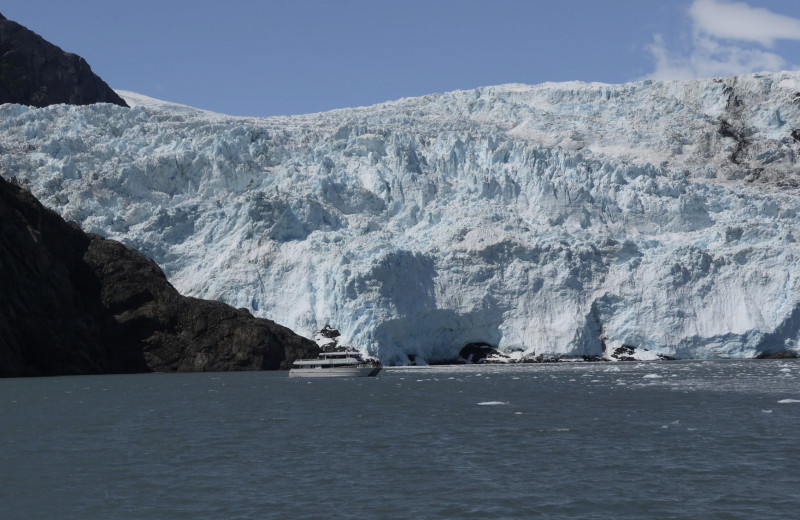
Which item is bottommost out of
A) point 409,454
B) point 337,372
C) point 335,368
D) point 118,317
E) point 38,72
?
point 409,454

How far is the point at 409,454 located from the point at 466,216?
157 ft

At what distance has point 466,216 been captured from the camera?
227 feet

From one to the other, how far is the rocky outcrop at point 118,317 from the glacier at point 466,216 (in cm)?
372

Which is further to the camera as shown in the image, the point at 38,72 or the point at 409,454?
the point at 38,72

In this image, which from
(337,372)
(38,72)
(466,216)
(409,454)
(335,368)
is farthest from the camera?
(38,72)

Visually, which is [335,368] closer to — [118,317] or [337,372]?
[337,372]

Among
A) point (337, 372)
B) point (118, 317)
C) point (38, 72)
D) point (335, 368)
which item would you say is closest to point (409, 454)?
point (337, 372)

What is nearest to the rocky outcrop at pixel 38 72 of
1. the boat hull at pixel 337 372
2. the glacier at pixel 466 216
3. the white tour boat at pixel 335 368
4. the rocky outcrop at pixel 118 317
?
the glacier at pixel 466 216

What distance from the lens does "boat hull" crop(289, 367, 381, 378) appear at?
5547 cm

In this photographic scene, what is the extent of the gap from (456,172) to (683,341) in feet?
74.6

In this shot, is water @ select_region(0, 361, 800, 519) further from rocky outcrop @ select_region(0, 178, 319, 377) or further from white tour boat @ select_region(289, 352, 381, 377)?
rocky outcrop @ select_region(0, 178, 319, 377)

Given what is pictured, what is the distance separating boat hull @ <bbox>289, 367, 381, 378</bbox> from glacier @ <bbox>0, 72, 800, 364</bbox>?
657 centimetres

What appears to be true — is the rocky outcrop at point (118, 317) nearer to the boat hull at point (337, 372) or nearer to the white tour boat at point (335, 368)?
the white tour boat at point (335, 368)

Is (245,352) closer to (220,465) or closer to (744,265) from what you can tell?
(744,265)
